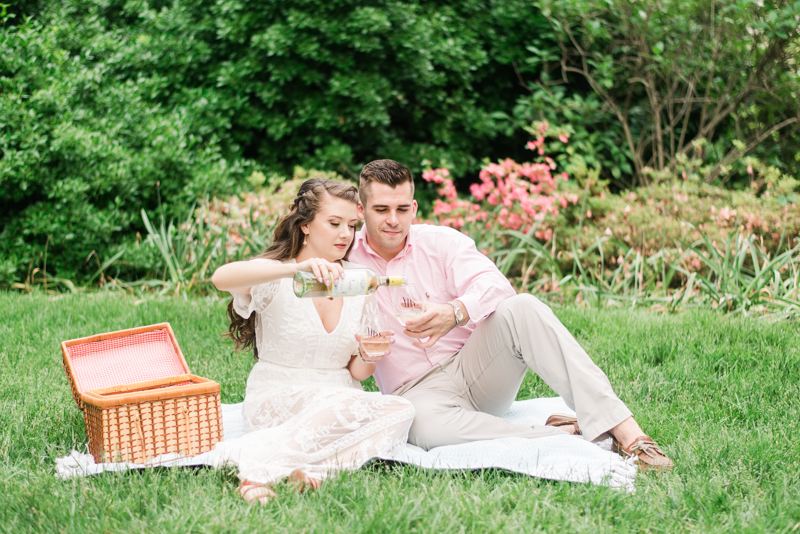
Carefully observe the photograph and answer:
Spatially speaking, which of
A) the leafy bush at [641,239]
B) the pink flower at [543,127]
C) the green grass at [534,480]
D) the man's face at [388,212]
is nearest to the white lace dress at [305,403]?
the green grass at [534,480]

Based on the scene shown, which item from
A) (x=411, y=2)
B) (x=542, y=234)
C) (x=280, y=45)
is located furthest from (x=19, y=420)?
(x=411, y=2)

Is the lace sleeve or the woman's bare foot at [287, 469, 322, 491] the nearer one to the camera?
the woman's bare foot at [287, 469, 322, 491]

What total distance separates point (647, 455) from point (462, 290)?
43.6 inches

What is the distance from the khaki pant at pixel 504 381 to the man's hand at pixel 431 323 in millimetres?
249

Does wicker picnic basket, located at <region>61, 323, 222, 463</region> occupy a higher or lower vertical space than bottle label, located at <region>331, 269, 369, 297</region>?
lower

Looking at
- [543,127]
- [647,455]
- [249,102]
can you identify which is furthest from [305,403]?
[249,102]

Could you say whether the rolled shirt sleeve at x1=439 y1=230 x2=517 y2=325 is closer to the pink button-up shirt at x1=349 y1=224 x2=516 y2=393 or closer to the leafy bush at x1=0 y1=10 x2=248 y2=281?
the pink button-up shirt at x1=349 y1=224 x2=516 y2=393

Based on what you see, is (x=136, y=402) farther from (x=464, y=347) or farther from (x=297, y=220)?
(x=464, y=347)

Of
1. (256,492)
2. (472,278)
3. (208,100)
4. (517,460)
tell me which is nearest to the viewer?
(256,492)

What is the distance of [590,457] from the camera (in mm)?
3000

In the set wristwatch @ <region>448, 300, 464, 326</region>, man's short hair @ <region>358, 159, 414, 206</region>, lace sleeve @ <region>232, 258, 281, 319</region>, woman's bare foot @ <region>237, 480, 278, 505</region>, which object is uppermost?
man's short hair @ <region>358, 159, 414, 206</region>

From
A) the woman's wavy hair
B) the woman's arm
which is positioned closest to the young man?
the woman's wavy hair

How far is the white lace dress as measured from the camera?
288 cm

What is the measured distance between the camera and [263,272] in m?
2.99
